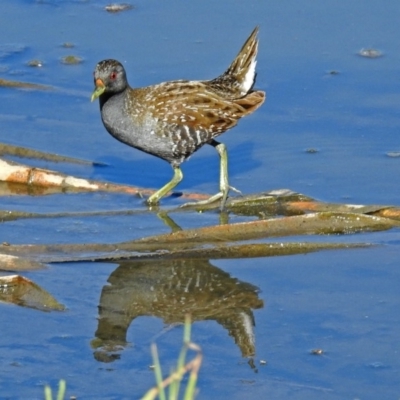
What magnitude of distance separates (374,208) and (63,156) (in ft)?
7.61

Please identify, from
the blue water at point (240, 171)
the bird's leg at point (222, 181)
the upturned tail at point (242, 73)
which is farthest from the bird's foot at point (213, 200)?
the upturned tail at point (242, 73)

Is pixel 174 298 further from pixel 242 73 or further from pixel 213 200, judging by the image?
pixel 242 73

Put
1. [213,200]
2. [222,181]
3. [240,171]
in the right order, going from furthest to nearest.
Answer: [240,171]
[222,181]
[213,200]

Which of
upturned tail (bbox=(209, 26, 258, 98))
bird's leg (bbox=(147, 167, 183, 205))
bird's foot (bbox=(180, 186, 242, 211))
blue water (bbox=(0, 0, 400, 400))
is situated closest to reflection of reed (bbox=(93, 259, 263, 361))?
blue water (bbox=(0, 0, 400, 400))

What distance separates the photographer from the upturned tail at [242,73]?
822 cm

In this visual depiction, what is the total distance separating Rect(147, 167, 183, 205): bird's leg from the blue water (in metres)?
0.09

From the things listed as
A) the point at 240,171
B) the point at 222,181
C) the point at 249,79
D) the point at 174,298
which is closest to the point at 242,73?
the point at 249,79

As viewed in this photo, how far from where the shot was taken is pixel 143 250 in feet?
21.0

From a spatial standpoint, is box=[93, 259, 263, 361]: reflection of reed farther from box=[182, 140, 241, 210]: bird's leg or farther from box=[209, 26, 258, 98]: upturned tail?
box=[209, 26, 258, 98]: upturned tail

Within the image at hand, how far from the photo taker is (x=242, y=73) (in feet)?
27.1

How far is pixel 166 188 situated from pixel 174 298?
1.79 meters

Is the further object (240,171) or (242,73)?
(242,73)

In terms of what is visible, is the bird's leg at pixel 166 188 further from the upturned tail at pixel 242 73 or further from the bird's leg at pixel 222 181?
the upturned tail at pixel 242 73

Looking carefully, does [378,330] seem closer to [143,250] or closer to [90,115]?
[143,250]
